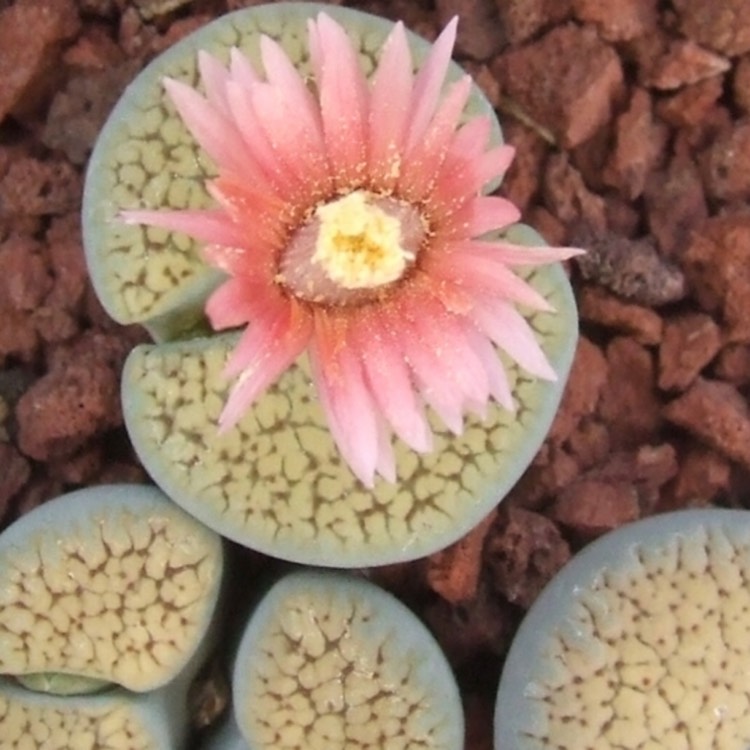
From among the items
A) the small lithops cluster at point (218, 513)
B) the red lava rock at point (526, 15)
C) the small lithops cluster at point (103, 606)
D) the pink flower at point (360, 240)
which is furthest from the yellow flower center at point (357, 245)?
the red lava rock at point (526, 15)

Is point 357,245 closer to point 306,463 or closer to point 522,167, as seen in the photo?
point 306,463

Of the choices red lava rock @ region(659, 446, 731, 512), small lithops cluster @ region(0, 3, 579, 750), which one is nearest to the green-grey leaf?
small lithops cluster @ region(0, 3, 579, 750)

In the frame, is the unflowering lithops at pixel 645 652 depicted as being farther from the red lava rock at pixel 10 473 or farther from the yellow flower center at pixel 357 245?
the red lava rock at pixel 10 473

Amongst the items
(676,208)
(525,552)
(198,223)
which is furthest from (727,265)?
(198,223)

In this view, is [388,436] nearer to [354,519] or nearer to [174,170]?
[354,519]

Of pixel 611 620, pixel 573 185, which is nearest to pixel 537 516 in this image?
pixel 611 620
